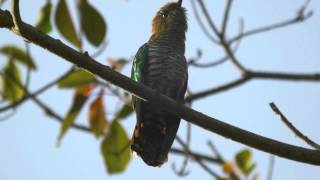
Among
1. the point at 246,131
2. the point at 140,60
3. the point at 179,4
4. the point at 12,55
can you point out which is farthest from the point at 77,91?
the point at 179,4

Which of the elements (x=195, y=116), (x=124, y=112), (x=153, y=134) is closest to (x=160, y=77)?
(x=153, y=134)

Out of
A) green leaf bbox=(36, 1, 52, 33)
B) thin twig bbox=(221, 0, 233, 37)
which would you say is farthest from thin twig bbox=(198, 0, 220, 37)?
green leaf bbox=(36, 1, 52, 33)

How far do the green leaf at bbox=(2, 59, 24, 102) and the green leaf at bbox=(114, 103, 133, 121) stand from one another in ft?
2.43

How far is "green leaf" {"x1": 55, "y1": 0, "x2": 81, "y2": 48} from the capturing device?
3901mm

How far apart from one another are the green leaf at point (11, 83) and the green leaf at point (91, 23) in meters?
0.76

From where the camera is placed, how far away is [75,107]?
14.2 ft

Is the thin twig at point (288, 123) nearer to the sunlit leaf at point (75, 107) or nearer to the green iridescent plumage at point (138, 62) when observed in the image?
the sunlit leaf at point (75, 107)

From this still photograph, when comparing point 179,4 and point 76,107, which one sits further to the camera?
point 179,4

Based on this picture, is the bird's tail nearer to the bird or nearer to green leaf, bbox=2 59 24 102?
the bird

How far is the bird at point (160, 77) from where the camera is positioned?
15.2 feet

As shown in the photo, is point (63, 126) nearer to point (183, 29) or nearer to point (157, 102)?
point (157, 102)

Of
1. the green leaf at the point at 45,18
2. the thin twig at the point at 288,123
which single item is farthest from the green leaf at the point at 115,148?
the thin twig at the point at 288,123

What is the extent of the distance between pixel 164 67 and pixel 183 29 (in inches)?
34.9

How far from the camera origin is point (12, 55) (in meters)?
4.56
